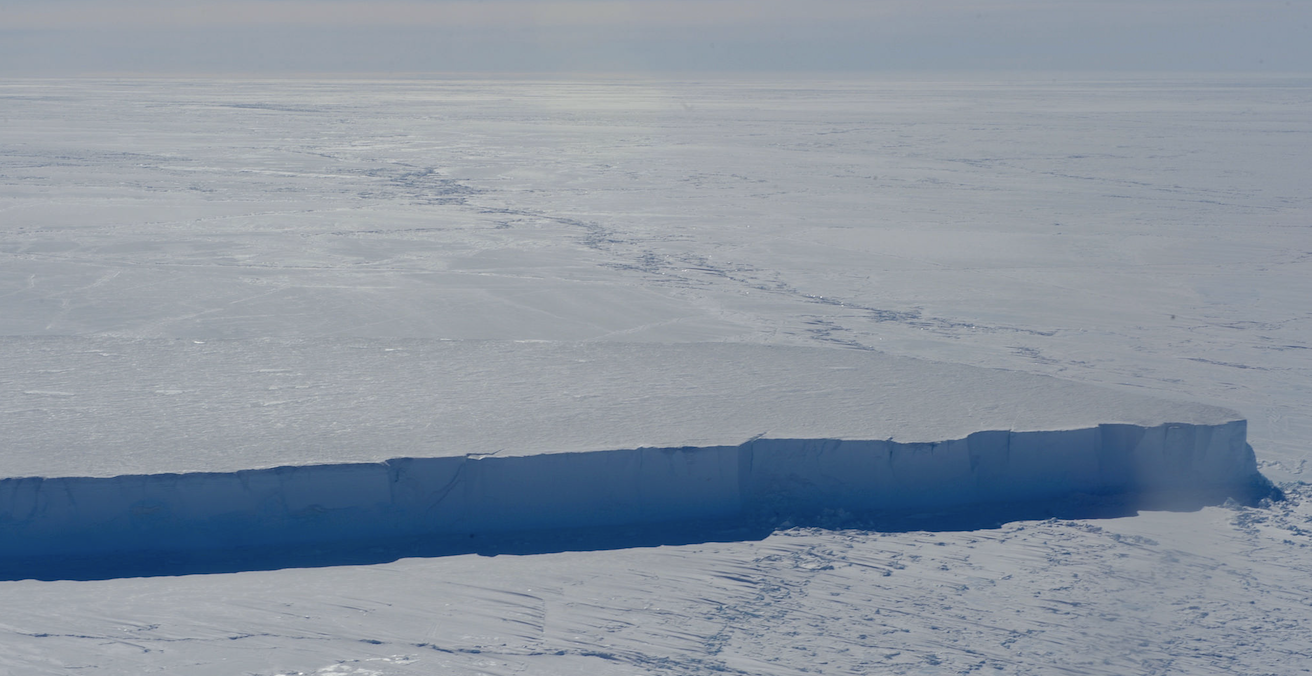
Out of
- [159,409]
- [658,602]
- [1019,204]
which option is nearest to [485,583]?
[658,602]

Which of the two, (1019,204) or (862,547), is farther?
(1019,204)

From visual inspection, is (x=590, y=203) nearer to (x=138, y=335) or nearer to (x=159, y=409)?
(x=138, y=335)

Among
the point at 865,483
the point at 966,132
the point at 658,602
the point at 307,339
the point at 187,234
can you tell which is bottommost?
the point at 658,602

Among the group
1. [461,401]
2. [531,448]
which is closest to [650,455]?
[531,448]

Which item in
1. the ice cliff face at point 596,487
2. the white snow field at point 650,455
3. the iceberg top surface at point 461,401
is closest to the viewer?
the white snow field at point 650,455

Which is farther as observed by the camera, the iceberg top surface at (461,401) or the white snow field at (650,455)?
the iceberg top surface at (461,401)
